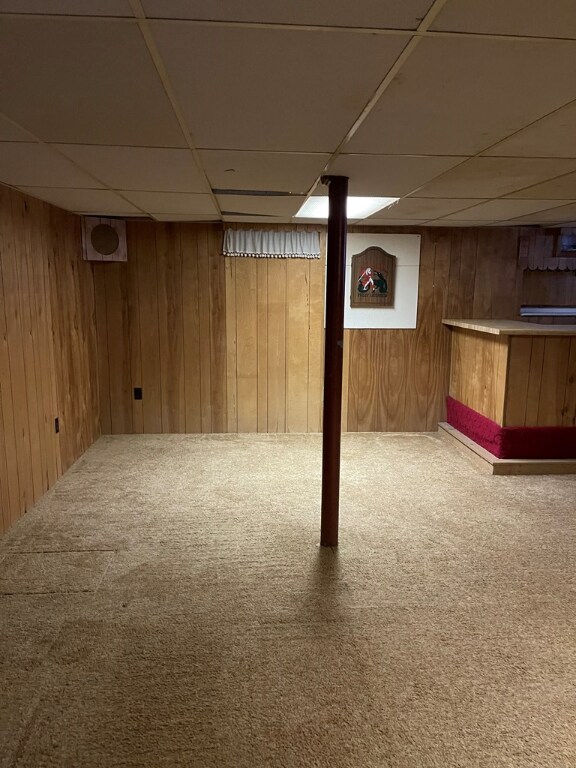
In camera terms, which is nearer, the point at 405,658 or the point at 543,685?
the point at 543,685

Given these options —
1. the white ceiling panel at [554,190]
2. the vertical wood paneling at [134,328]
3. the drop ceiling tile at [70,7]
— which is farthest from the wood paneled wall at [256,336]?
the drop ceiling tile at [70,7]

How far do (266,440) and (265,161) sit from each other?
282 cm

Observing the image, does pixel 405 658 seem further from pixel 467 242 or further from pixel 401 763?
pixel 467 242

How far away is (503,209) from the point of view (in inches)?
143

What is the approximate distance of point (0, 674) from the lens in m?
1.83

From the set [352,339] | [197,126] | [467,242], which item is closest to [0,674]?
[197,126]

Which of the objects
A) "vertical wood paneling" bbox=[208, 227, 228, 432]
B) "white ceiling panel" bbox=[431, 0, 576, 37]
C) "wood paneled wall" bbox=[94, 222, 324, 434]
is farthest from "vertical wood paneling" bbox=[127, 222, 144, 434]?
"white ceiling panel" bbox=[431, 0, 576, 37]

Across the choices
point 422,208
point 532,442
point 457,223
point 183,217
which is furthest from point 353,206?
point 532,442

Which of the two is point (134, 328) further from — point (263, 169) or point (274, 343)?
point (263, 169)

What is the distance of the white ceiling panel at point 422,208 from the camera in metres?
3.32

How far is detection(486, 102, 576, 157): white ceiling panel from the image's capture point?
5.85ft

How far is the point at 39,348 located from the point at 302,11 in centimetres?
286

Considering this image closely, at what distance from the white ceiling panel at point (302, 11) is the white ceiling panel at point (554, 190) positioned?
69.4 inches

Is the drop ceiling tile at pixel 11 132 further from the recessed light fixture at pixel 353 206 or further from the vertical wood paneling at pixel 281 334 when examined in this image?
the vertical wood paneling at pixel 281 334
